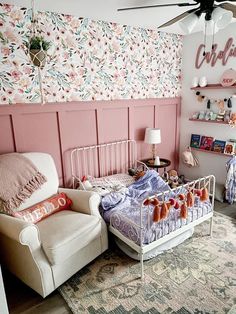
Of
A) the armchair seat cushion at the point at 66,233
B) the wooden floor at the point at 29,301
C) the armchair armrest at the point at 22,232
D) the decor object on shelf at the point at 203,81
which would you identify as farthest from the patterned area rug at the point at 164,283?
the decor object on shelf at the point at 203,81

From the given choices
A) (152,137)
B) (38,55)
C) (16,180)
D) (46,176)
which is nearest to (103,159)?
(152,137)

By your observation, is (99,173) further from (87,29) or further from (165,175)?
(87,29)

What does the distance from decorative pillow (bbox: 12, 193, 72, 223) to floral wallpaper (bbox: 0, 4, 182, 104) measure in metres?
1.13

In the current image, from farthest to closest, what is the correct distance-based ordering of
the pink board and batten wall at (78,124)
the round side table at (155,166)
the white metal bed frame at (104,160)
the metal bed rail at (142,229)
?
the round side table at (155,166) → the white metal bed frame at (104,160) → the pink board and batten wall at (78,124) → the metal bed rail at (142,229)

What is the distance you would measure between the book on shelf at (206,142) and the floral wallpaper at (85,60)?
3.07 ft

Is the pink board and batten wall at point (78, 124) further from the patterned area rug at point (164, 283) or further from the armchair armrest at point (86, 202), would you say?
the patterned area rug at point (164, 283)

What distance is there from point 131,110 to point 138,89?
0.33 metres

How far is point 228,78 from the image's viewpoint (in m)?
3.43

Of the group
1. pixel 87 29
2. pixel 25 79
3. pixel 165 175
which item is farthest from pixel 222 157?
pixel 25 79

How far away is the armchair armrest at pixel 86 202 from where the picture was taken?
246cm

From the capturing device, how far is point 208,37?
11.6 ft

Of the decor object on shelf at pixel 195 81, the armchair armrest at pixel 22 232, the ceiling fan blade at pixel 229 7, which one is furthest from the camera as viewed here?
the decor object on shelf at pixel 195 81

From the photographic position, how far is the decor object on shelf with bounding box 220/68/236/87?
3375 millimetres

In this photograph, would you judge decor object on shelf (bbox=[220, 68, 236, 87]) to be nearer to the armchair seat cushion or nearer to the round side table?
the round side table
